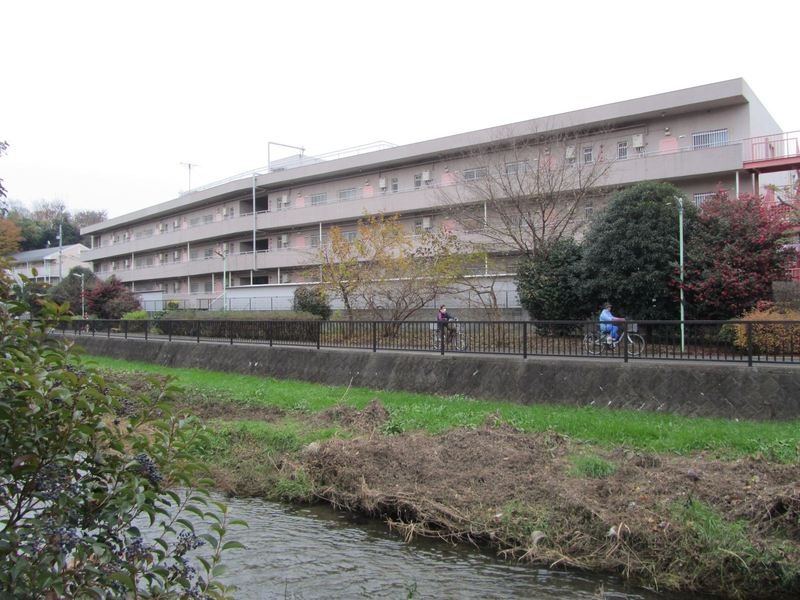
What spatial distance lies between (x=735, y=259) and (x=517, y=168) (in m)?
8.85

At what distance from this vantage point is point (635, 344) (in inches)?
480

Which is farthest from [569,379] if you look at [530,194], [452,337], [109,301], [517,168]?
[109,301]

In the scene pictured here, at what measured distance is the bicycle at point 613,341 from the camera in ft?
39.7

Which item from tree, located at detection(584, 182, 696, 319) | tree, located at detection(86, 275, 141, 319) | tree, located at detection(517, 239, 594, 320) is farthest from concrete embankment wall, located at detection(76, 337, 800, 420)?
tree, located at detection(86, 275, 141, 319)

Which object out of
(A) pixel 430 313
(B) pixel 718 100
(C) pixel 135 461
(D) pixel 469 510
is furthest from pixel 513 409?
(B) pixel 718 100

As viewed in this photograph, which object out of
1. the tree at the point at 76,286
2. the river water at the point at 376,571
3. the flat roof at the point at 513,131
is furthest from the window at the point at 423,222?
the river water at the point at 376,571

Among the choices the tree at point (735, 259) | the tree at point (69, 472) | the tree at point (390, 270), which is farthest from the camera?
the tree at point (390, 270)

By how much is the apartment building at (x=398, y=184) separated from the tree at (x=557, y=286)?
355cm

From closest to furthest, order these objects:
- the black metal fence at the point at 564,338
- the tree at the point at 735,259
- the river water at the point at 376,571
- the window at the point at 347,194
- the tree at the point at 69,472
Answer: the tree at the point at 69,472 < the river water at the point at 376,571 < the black metal fence at the point at 564,338 < the tree at the point at 735,259 < the window at the point at 347,194

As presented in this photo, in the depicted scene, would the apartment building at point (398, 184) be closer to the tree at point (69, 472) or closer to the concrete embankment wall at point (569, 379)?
the concrete embankment wall at point (569, 379)

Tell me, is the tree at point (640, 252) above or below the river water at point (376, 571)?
above

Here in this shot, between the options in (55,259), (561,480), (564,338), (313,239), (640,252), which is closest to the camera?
(561,480)

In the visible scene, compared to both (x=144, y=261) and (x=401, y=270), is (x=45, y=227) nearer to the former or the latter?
(x=144, y=261)

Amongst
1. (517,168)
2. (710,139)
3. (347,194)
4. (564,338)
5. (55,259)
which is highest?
(347,194)
